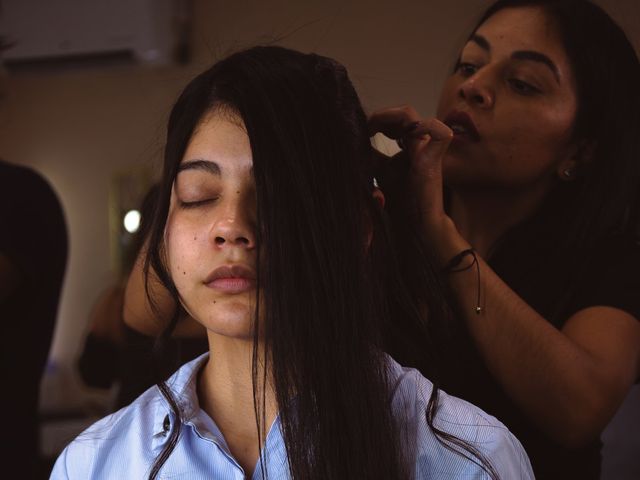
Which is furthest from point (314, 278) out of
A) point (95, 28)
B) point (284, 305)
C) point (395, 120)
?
point (95, 28)

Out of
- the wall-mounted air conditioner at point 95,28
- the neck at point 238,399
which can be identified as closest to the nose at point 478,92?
the neck at point 238,399

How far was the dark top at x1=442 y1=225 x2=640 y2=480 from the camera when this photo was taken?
971 mm

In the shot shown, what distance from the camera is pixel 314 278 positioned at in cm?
78

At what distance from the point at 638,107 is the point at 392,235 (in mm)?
499

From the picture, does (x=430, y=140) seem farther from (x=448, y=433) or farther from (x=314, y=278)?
(x=448, y=433)

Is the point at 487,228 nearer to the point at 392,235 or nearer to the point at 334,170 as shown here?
the point at 392,235

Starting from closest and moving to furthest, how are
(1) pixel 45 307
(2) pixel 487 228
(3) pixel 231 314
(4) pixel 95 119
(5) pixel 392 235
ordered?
(3) pixel 231 314 < (5) pixel 392 235 < (2) pixel 487 228 < (1) pixel 45 307 < (4) pixel 95 119

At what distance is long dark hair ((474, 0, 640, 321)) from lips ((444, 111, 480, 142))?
18cm

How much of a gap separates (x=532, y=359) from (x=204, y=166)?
18.2 inches

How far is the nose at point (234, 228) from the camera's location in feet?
2.48

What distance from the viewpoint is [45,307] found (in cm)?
127

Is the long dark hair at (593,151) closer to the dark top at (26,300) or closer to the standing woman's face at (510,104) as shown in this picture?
the standing woman's face at (510,104)

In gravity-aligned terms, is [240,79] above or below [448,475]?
above

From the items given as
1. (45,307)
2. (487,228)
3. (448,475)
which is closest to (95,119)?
(45,307)
